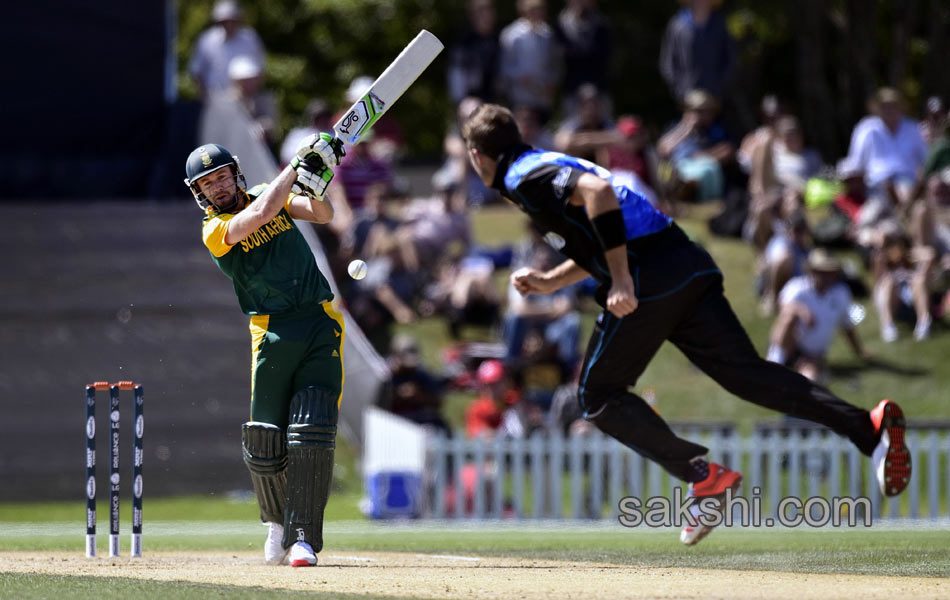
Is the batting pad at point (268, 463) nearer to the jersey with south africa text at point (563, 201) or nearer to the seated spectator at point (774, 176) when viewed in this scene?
the jersey with south africa text at point (563, 201)

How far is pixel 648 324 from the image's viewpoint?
23.6 ft

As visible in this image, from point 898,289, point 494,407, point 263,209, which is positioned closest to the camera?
point 263,209

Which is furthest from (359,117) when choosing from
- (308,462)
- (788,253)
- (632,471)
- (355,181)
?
(355,181)

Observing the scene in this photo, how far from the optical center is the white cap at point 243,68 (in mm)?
16906

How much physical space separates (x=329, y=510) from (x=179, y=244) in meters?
4.53

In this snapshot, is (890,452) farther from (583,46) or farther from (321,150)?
(583,46)

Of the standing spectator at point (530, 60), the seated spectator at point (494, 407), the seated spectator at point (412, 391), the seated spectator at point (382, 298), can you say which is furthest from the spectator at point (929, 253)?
the seated spectator at point (382, 298)

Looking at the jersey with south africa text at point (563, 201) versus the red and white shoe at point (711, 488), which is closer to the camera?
the jersey with south africa text at point (563, 201)

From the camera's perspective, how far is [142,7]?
17.9m

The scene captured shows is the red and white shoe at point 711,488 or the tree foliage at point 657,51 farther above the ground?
the tree foliage at point 657,51

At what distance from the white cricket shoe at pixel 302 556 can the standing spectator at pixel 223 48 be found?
11.6 meters

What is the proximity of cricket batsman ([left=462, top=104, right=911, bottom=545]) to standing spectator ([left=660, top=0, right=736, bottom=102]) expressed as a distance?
33.2 ft

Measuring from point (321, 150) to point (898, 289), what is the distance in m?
9.71

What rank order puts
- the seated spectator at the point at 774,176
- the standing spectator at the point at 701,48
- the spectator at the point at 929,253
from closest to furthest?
the spectator at the point at 929,253
the seated spectator at the point at 774,176
the standing spectator at the point at 701,48
